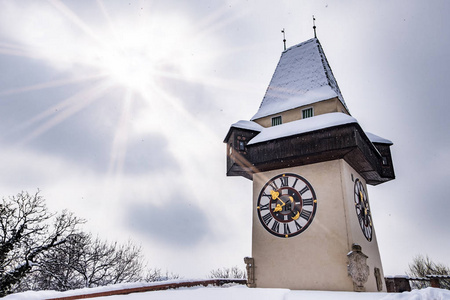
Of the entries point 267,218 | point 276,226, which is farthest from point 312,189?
point 267,218

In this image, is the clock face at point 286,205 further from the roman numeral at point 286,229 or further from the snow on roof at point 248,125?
the snow on roof at point 248,125

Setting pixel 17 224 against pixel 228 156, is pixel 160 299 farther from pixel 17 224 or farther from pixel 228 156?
pixel 17 224

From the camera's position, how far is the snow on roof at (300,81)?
13.4 meters

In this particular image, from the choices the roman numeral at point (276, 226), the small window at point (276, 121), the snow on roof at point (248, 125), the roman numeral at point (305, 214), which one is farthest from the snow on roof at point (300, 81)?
the roman numeral at point (276, 226)

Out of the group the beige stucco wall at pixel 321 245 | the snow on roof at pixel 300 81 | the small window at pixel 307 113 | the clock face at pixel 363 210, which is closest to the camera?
the beige stucco wall at pixel 321 245

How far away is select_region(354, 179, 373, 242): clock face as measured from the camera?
11.5 m

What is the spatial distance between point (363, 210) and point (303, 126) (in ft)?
12.5

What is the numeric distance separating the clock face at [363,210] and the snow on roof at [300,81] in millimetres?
3646

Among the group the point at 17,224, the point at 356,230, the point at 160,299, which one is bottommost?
the point at 160,299

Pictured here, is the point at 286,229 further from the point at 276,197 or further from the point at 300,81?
the point at 300,81

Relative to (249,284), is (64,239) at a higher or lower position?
higher

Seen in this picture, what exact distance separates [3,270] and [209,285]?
10398 mm

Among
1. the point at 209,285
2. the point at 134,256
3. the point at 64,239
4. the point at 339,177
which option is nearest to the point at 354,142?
the point at 339,177

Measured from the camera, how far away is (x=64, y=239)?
18.1 metres
